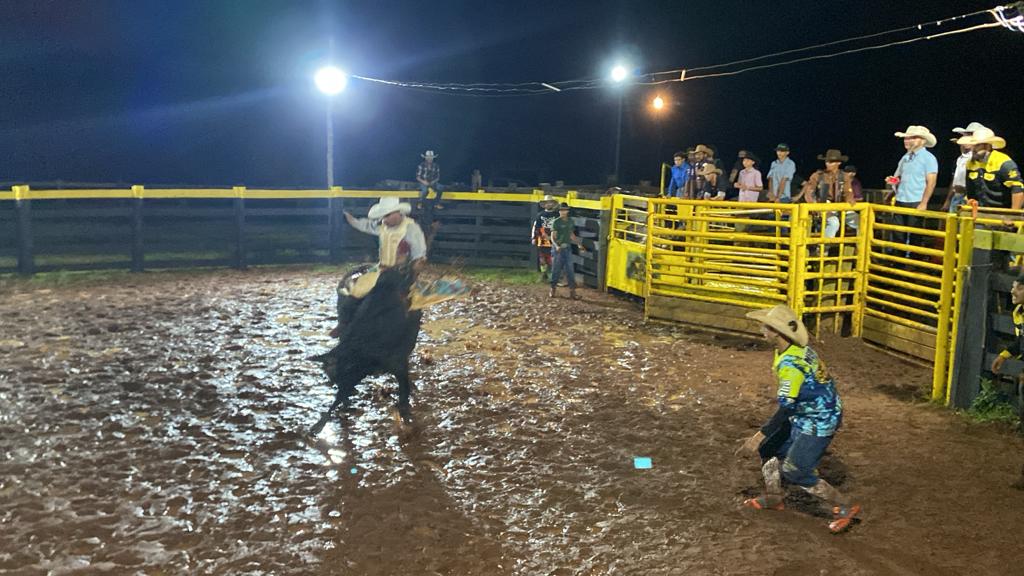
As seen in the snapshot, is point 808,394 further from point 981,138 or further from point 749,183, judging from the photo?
point 749,183

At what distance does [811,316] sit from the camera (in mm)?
Answer: 10086

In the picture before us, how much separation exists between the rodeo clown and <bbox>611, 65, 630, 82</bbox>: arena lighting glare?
16.9m

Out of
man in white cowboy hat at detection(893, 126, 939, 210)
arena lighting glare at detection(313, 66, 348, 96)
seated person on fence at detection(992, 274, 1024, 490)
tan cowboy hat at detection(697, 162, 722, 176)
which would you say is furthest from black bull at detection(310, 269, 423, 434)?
arena lighting glare at detection(313, 66, 348, 96)

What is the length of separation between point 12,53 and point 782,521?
31.9 meters

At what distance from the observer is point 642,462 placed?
20.0 ft

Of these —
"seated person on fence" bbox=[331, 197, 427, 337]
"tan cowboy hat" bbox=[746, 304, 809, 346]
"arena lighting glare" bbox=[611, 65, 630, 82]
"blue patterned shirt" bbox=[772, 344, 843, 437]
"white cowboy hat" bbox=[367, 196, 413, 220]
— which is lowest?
"blue patterned shirt" bbox=[772, 344, 843, 437]

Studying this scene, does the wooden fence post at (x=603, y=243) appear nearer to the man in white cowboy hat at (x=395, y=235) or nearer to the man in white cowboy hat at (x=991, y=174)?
the man in white cowboy hat at (x=991, y=174)

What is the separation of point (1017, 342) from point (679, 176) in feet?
27.8

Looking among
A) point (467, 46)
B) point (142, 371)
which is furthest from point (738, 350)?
point (467, 46)

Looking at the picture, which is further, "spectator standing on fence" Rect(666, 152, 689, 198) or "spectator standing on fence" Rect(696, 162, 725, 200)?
"spectator standing on fence" Rect(666, 152, 689, 198)

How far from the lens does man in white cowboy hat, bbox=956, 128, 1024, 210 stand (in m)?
8.30

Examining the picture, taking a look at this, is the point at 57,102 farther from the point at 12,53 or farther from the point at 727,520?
the point at 727,520

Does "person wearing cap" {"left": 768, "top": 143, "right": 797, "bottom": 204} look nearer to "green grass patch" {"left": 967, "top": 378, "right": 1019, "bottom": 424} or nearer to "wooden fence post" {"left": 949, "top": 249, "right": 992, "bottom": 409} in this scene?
"wooden fence post" {"left": 949, "top": 249, "right": 992, "bottom": 409}

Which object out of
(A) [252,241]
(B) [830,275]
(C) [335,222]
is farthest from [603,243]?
(A) [252,241]
